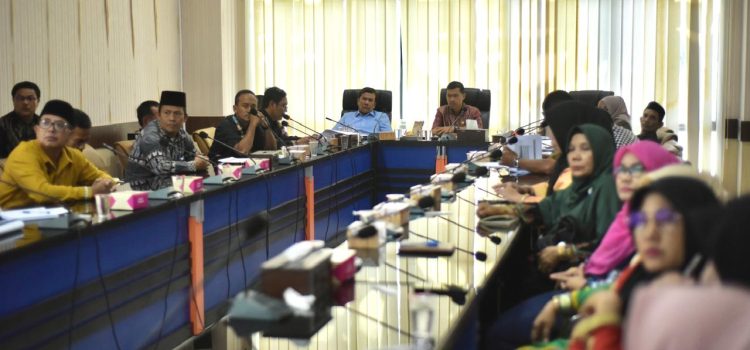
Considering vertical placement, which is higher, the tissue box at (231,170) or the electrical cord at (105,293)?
the tissue box at (231,170)

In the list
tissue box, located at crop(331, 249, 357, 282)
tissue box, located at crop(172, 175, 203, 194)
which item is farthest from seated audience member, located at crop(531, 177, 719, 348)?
tissue box, located at crop(172, 175, 203, 194)

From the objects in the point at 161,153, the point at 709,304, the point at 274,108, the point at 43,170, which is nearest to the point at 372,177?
the point at 274,108

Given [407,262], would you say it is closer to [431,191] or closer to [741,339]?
[431,191]

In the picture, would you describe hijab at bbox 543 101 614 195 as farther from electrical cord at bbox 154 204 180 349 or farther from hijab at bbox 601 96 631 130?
hijab at bbox 601 96 631 130

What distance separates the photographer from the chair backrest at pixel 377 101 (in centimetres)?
762

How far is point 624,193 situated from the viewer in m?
2.62

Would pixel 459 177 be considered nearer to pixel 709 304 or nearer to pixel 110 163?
pixel 110 163

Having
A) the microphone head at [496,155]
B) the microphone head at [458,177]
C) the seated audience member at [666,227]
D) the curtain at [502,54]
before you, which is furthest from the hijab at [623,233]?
the curtain at [502,54]

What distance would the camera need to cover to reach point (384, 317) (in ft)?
6.65

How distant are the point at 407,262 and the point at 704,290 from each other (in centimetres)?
128

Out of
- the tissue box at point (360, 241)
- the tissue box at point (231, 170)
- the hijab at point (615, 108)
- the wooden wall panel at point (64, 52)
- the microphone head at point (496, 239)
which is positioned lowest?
the microphone head at point (496, 239)

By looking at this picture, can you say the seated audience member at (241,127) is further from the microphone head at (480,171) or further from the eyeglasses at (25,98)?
the microphone head at (480,171)

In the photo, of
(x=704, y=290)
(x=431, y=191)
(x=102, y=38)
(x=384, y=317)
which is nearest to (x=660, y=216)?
(x=704, y=290)

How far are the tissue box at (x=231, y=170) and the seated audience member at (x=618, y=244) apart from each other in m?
2.04
